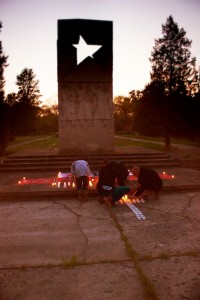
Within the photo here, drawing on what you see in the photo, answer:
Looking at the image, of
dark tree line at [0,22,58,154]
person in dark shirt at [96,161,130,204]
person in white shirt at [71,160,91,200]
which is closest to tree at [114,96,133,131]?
dark tree line at [0,22,58,154]

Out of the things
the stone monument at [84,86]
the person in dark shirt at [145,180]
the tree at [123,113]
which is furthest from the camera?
the tree at [123,113]

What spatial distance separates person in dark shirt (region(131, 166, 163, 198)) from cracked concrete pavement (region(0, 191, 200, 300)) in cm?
55

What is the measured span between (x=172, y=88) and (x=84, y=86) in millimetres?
10332

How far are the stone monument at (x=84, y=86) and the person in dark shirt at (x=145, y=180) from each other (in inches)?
358

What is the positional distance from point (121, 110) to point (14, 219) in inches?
3323

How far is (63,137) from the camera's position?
1786 cm

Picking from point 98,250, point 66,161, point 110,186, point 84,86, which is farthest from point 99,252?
point 84,86

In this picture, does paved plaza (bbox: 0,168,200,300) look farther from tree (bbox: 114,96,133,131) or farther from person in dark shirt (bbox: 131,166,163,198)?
tree (bbox: 114,96,133,131)

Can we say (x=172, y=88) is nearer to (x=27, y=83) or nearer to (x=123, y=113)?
(x=27, y=83)

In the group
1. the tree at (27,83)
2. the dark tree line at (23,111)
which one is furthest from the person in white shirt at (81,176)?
the tree at (27,83)

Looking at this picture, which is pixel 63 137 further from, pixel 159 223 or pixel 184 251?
pixel 184 251

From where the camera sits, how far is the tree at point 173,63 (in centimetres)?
2480

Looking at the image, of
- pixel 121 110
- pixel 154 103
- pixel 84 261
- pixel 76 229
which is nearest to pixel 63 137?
pixel 154 103

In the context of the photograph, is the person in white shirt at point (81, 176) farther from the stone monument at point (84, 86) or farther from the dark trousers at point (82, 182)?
the stone monument at point (84, 86)
